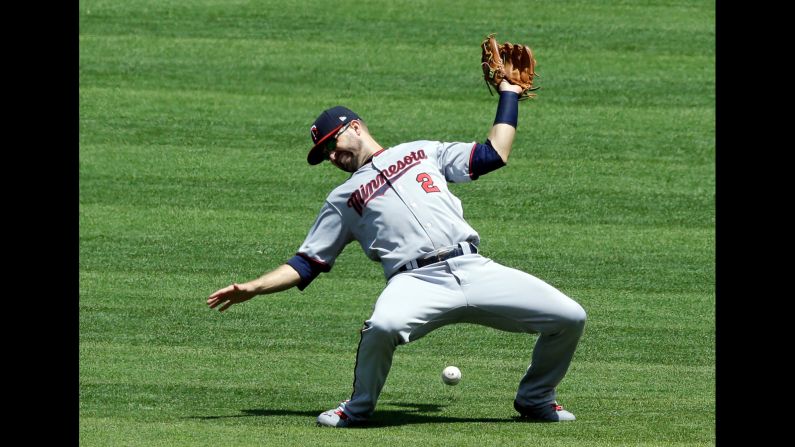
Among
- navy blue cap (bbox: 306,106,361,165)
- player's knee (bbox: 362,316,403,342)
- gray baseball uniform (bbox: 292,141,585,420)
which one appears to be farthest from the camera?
navy blue cap (bbox: 306,106,361,165)

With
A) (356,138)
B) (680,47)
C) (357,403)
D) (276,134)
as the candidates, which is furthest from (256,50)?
(357,403)

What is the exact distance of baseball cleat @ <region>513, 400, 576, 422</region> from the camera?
251 inches

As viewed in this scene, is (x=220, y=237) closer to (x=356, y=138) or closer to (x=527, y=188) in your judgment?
(x=527, y=188)

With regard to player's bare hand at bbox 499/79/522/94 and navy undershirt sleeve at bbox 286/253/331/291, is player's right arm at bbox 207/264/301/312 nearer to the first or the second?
navy undershirt sleeve at bbox 286/253/331/291

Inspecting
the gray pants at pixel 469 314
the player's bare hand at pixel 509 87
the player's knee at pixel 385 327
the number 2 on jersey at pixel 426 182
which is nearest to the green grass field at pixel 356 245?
the gray pants at pixel 469 314

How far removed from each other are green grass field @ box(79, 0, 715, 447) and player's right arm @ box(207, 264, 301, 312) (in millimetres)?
577

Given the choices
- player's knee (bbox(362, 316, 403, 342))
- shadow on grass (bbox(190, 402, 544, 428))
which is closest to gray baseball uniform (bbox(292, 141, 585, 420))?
player's knee (bbox(362, 316, 403, 342))

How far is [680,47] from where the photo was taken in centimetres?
1309

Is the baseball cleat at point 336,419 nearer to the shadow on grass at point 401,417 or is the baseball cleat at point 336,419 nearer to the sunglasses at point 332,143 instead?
the shadow on grass at point 401,417

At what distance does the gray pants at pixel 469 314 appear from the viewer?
616cm

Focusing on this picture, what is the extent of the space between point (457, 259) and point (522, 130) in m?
5.75

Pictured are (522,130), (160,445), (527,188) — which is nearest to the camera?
(160,445)

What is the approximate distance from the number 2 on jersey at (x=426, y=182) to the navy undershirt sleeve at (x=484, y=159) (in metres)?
0.20
